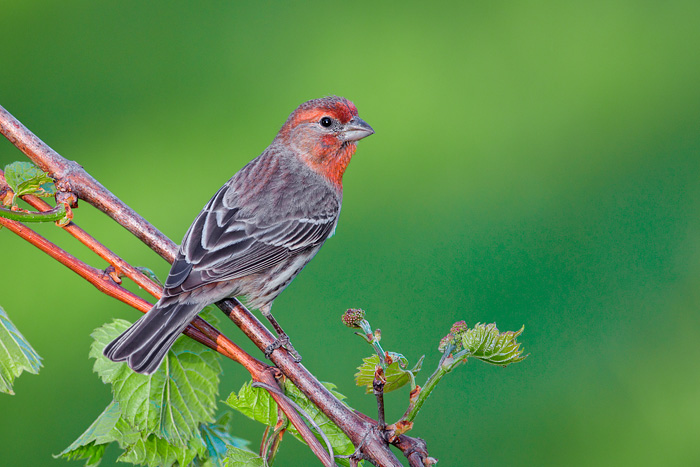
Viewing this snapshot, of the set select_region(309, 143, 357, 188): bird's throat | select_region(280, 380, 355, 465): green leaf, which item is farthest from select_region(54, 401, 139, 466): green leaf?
select_region(309, 143, 357, 188): bird's throat

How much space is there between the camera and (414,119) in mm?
6727

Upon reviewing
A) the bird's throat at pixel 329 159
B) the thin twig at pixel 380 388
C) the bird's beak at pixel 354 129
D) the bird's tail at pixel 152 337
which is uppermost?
the bird's beak at pixel 354 129

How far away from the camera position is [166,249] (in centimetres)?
238

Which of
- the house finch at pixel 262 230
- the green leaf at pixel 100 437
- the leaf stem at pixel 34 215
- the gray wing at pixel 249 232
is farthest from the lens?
the gray wing at pixel 249 232

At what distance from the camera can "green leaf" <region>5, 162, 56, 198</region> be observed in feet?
6.68

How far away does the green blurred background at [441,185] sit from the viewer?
17.5ft

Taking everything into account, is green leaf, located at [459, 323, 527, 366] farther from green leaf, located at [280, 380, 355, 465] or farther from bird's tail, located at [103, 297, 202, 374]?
bird's tail, located at [103, 297, 202, 374]

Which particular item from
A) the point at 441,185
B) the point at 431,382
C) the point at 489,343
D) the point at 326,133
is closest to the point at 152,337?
the point at 431,382

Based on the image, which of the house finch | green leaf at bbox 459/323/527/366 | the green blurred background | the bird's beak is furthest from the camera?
the green blurred background

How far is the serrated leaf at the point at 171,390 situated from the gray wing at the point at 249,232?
38 cm

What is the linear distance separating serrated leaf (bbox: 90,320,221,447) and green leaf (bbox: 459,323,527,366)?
29.5 inches

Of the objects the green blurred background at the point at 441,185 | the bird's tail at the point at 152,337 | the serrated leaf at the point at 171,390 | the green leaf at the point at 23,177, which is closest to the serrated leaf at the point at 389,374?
the serrated leaf at the point at 171,390

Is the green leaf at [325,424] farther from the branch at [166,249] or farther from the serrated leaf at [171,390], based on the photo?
the serrated leaf at [171,390]

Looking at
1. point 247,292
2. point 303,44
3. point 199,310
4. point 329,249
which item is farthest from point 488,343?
point 303,44
